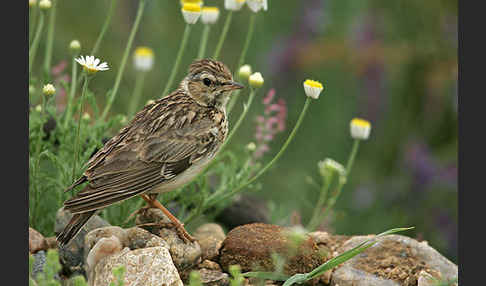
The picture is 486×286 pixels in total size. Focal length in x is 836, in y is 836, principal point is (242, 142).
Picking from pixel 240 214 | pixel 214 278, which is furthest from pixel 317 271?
pixel 240 214

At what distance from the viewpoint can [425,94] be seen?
741 cm

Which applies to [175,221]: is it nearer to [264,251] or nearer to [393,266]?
[264,251]

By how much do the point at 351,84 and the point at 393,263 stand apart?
145 inches

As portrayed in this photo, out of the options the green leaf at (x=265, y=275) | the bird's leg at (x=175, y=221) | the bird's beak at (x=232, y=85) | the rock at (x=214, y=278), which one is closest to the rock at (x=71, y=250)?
the bird's leg at (x=175, y=221)

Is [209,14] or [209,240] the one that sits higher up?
[209,14]

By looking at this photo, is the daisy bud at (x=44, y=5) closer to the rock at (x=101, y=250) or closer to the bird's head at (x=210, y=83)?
the bird's head at (x=210, y=83)

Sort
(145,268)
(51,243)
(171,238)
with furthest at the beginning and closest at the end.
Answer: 1. (51,243)
2. (171,238)
3. (145,268)

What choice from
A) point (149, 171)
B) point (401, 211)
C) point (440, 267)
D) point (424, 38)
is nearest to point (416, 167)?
point (401, 211)

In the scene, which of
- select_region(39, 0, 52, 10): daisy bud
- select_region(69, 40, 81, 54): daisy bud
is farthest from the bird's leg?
select_region(39, 0, 52, 10): daisy bud

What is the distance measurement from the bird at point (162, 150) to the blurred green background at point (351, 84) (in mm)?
1672

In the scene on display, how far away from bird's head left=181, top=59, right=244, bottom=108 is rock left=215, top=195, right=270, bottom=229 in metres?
1.15

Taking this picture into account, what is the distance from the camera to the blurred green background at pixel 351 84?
7.43m

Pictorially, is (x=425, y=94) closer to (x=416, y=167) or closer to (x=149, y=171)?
(x=416, y=167)

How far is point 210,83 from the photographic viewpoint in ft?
17.7
